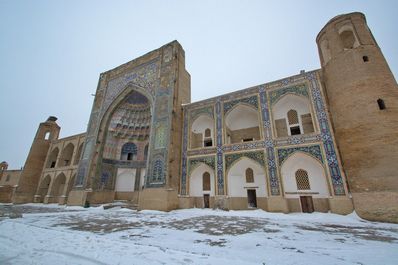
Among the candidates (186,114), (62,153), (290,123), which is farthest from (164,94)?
(62,153)

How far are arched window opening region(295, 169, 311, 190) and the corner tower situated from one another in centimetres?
230

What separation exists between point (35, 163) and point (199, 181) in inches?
885

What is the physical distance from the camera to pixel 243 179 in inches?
498

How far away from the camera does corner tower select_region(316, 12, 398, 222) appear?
24.4ft

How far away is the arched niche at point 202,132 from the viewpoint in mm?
14758

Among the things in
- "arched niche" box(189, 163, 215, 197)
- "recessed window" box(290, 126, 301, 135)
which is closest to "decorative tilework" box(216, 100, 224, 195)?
"arched niche" box(189, 163, 215, 197)

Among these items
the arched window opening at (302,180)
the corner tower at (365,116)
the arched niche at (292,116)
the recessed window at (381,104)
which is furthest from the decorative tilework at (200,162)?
the recessed window at (381,104)

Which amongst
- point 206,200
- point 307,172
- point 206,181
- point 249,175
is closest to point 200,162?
point 206,181

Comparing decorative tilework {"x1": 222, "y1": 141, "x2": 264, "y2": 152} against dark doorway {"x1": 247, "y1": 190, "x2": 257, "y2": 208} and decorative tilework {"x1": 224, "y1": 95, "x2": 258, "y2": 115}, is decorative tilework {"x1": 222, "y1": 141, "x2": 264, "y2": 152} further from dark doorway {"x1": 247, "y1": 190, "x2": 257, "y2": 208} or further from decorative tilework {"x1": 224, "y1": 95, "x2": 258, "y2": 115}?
dark doorway {"x1": 247, "y1": 190, "x2": 257, "y2": 208}

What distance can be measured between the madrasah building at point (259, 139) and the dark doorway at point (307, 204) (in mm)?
49

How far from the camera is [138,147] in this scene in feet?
67.5

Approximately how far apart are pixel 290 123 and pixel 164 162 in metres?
8.94

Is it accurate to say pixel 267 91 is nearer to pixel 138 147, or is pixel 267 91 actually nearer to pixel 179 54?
pixel 179 54

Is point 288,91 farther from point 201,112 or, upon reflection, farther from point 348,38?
point 201,112
